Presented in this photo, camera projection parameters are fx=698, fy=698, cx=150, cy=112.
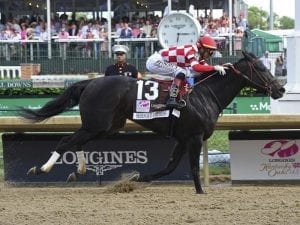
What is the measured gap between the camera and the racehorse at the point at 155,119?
891 cm

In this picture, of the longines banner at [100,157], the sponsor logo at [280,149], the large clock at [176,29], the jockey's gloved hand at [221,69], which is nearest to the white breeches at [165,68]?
the jockey's gloved hand at [221,69]

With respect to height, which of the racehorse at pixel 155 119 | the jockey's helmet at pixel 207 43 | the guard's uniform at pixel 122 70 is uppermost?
the jockey's helmet at pixel 207 43

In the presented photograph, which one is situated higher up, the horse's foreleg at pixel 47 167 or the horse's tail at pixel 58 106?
the horse's tail at pixel 58 106

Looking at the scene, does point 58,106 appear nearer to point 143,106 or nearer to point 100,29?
point 143,106

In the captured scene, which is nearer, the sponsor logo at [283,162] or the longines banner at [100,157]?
the sponsor logo at [283,162]

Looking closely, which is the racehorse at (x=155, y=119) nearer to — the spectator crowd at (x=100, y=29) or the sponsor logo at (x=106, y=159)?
the sponsor logo at (x=106, y=159)

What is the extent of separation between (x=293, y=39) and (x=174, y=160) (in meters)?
4.53

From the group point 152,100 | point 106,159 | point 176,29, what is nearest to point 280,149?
point 152,100

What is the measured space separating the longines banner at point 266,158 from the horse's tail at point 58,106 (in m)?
2.52

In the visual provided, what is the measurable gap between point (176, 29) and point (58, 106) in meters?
8.94

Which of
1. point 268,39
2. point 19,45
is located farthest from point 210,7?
point 19,45

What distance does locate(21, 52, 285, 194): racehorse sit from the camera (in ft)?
29.2

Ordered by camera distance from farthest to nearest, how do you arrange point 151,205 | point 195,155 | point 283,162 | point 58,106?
point 283,162
point 58,106
point 195,155
point 151,205

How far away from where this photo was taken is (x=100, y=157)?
1048 cm
